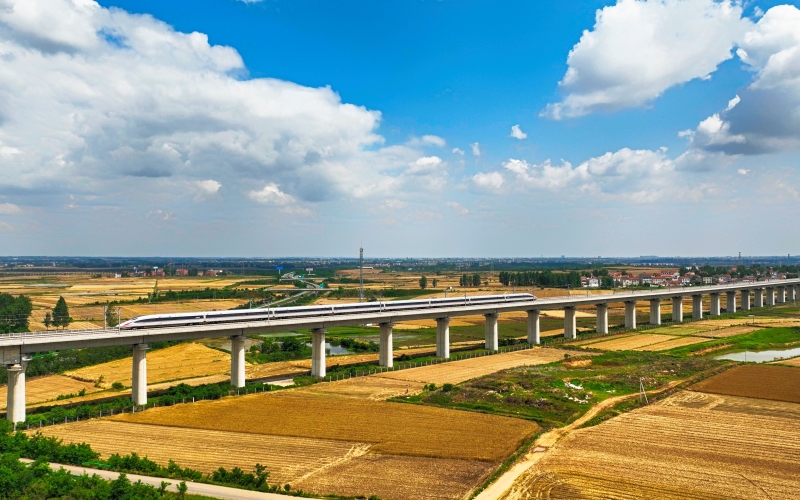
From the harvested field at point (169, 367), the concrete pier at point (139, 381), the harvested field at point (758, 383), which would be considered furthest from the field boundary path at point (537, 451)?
the harvested field at point (169, 367)

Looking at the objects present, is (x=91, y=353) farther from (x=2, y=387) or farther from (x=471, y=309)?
(x=471, y=309)

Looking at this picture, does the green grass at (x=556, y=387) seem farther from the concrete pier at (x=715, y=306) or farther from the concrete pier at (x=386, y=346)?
the concrete pier at (x=715, y=306)

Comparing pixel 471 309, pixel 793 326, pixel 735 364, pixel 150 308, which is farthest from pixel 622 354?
pixel 150 308

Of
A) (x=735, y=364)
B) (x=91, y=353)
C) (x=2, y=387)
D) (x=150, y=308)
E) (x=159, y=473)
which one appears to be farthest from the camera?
(x=150, y=308)

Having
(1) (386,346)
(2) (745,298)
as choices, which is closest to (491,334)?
(1) (386,346)

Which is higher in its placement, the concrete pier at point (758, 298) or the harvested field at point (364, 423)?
the concrete pier at point (758, 298)

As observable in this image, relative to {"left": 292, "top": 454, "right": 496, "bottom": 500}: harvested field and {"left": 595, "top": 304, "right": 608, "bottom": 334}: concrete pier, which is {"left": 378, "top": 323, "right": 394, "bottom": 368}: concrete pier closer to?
{"left": 292, "top": 454, "right": 496, "bottom": 500}: harvested field

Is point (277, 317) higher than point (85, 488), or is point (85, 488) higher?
point (277, 317)
